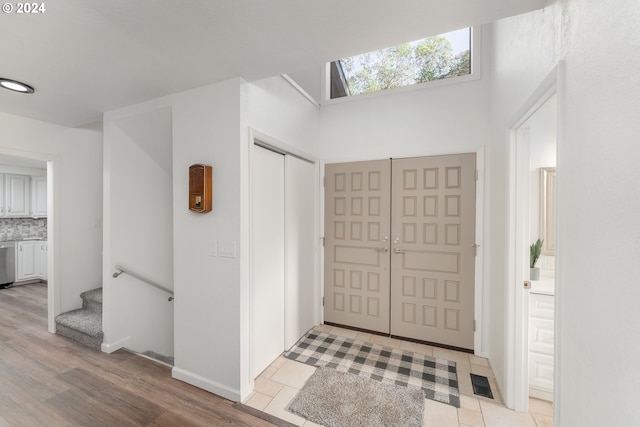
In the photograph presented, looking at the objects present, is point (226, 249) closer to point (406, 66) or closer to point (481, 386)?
point (481, 386)

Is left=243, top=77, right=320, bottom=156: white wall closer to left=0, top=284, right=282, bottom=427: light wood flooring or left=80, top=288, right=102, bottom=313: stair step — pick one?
left=0, top=284, right=282, bottom=427: light wood flooring

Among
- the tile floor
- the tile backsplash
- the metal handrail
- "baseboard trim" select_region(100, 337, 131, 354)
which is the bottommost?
the tile floor

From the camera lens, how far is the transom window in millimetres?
2721

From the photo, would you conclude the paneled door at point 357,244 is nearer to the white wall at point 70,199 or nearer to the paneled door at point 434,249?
the paneled door at point 434,249

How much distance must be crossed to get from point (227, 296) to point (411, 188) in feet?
6.95

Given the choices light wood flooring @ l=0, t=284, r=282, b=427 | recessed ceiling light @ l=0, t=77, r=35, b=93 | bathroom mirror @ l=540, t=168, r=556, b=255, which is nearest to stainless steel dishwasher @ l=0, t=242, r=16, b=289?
light wood flooring @ l=0, t=284, r=282, b=427

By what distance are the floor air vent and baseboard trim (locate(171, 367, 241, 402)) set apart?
1881 millimetres

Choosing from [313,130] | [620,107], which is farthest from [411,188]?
[620,107]

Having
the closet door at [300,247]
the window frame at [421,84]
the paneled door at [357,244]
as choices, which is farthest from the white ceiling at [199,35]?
the paneled door at [357,244]

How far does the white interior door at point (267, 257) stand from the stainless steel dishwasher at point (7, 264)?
5686 millimetres

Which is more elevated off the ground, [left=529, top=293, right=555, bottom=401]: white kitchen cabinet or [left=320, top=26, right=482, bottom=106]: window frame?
[left=320, top=26, right=482, bottom=106]: window frame

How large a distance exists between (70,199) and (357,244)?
140 inches

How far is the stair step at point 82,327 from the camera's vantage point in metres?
2.63

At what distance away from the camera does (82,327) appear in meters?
2.72
